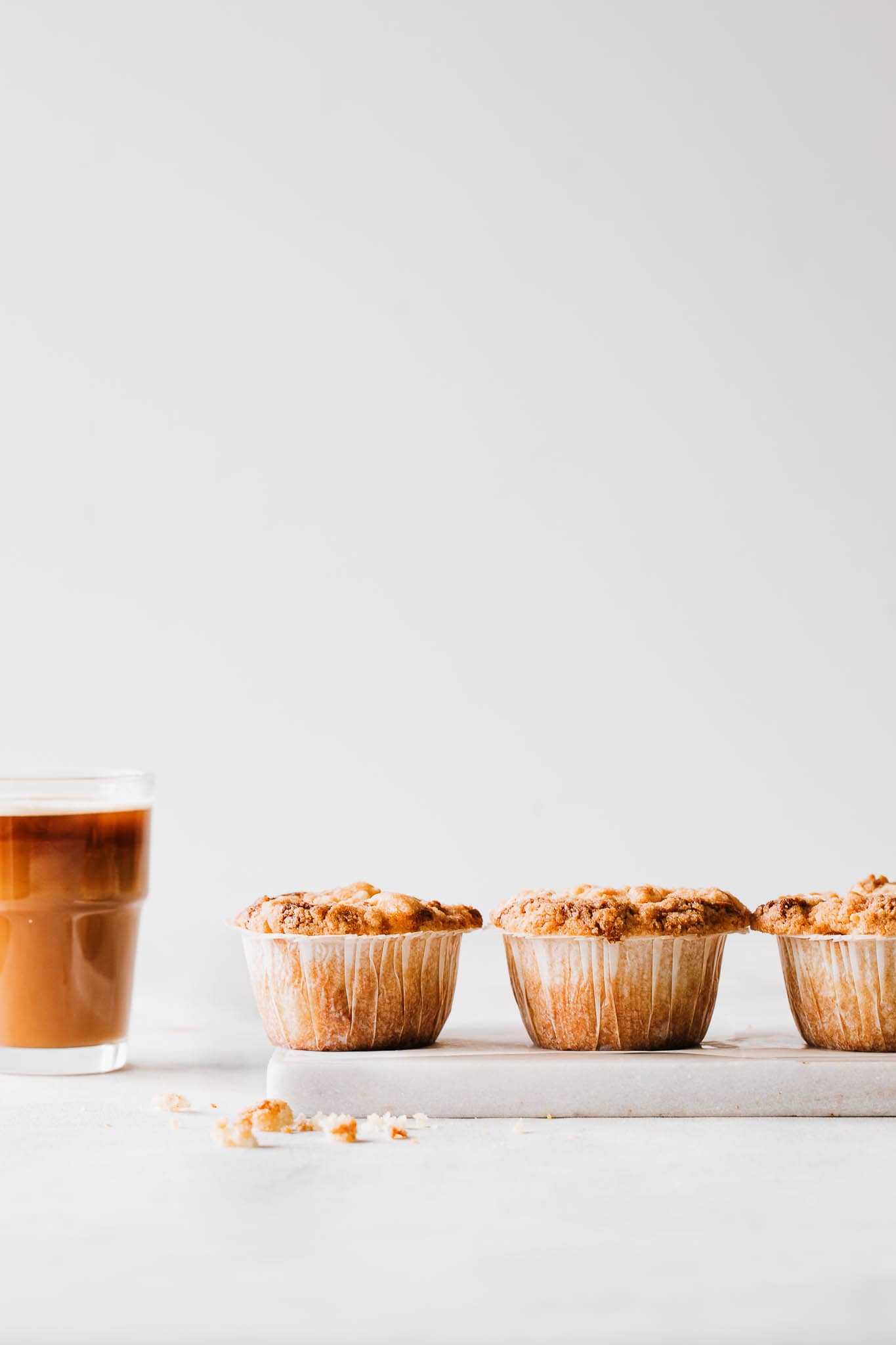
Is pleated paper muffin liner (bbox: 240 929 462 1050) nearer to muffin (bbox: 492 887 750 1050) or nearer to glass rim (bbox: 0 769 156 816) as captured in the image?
muffin (bbox: 492 887 750 1050)

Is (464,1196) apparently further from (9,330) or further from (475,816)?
(9,330)

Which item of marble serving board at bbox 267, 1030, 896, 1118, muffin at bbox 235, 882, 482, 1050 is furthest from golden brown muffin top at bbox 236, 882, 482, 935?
marble serving board at bbox 267, 1030, 896, 1118

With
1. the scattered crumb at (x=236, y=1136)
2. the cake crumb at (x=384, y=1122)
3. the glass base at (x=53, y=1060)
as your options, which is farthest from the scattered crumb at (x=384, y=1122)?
Answer: the glass base at (x=53, y=1060)

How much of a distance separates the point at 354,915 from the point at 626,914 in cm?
27

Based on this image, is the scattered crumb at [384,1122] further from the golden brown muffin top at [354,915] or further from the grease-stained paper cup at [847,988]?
the grease-stained paper cup at [847,988]

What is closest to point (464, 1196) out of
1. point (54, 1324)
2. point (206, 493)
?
point (54, 1324)

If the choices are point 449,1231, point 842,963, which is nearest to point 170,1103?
point 449,1231

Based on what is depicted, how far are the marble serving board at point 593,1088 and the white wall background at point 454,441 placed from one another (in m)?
1.46

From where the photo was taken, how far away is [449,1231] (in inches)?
38.2

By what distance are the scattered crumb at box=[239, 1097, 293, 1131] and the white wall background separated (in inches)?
59.7

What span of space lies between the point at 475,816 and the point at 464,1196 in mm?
1735

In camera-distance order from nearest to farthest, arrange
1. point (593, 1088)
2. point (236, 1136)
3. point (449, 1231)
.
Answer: point (449, 1231)
point (236, 1136)
point (593, 1088)

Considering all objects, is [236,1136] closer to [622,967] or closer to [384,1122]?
[384,1122]

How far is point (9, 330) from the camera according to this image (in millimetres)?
2812
